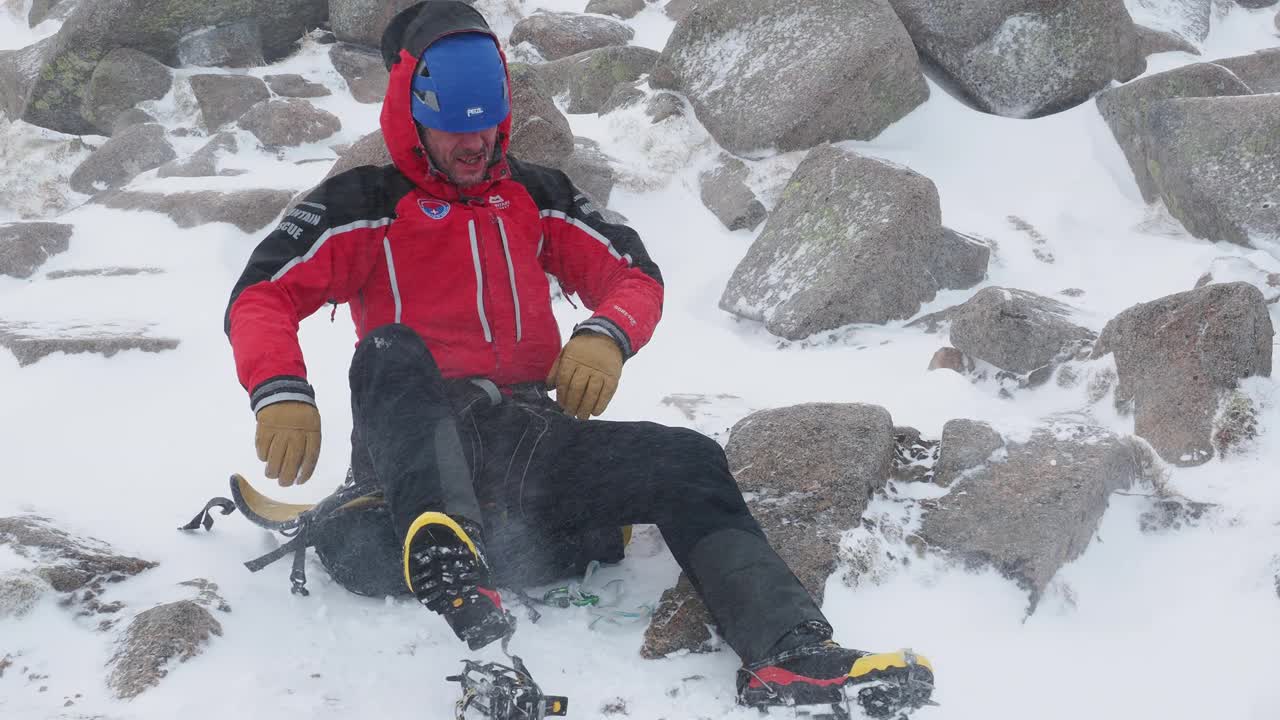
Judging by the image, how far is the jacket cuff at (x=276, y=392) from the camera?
257cm

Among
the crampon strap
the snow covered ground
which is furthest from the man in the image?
the snow covered ground

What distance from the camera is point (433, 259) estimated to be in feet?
10.2

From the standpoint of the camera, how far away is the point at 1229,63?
7809mm

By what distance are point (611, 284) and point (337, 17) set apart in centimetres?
961

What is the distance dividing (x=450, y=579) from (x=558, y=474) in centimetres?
68

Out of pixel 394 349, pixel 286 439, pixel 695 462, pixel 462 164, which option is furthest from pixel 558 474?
pixel 462 164

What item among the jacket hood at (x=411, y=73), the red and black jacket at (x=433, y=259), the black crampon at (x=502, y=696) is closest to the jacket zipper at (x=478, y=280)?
the red and black jacket at (x=433, y=259)

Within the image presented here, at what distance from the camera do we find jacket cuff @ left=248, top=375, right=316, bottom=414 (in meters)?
2.57

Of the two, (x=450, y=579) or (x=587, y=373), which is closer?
(x=450, y=579)

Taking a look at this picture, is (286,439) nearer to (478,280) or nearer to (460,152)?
(478,280)

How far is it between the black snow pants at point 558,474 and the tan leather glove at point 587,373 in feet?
0.29

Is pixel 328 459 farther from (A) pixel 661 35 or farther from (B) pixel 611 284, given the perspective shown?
(A) pixel 661 35

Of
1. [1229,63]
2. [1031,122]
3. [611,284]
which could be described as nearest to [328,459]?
[611,284]

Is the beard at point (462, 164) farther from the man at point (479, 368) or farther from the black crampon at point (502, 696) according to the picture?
the black crampon at point (502, 696)
